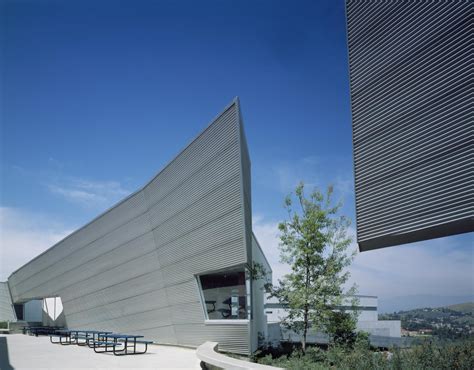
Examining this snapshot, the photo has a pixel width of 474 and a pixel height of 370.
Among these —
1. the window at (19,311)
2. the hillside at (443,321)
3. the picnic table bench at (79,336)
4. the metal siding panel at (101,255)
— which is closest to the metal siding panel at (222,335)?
the picnic table bench at (79,336)

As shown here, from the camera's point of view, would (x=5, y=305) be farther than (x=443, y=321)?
Yes

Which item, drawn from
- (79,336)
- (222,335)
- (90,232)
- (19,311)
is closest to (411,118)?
(222,335)

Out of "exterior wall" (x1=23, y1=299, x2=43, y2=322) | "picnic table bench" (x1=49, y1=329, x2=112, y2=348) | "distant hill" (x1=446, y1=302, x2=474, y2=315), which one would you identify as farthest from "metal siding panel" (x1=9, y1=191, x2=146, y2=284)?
"distant hill" (x1=446, y1=302, x2=474, y2=315)

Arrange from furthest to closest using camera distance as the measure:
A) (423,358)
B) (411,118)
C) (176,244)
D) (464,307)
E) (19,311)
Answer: (19,311) < (176,244) < (411,118) < (464,307) < (423,358)

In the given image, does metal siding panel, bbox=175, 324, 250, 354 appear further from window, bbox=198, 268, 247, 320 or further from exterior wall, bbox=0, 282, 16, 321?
exterior wall, bbox=0, 282, 16, 321

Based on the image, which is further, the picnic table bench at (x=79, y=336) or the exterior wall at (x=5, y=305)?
the exterior wall at (x=5, y=305)

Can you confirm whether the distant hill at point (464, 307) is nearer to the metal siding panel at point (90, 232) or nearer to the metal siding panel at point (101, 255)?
the metal siding panel at point (101, 255)

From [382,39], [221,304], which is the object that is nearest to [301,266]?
[221,304]

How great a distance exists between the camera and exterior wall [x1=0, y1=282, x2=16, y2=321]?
5162 cm

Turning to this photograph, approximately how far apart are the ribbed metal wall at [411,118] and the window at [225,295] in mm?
5935

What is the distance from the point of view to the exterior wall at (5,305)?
51.6m

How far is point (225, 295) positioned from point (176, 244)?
4.33m

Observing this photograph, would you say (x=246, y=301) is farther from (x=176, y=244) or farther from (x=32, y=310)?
(x=32, y=310)

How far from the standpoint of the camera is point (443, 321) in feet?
35.3
